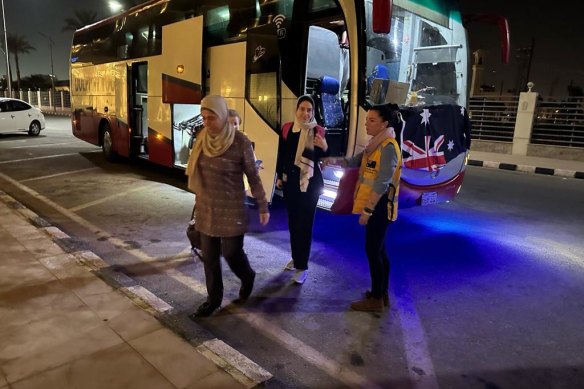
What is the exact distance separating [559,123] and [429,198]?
39.9 ft

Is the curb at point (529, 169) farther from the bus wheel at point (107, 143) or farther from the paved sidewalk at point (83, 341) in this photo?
the paved sidewalk at point (83, 341)

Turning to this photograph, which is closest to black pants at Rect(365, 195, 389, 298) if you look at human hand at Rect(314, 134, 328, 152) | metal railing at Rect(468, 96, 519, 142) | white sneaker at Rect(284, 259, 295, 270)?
human hand at Rect(314, 134, 328, 152)

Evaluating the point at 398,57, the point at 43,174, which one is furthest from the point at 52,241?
the point at 43,174

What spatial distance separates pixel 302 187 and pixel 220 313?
4.38 ft

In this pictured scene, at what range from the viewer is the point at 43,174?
9.77 m

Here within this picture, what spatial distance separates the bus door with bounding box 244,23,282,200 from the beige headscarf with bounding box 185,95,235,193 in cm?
246

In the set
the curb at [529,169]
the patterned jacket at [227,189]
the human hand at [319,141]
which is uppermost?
the human hand at [319,141]

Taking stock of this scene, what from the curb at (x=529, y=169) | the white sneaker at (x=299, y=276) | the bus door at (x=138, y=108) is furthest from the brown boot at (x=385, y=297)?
the curb at (x=529, y=169)

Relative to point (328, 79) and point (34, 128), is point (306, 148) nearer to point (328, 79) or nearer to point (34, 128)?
point (328, 79)

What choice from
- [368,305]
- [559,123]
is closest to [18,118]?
[368,305]

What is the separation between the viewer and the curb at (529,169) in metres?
12.4

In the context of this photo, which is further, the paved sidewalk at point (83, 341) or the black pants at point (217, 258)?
the black pants at point (217, 258)

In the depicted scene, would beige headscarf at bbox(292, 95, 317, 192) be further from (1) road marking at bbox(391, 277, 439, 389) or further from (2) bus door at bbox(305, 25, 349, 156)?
(2) bus door at bbox(305, 25, 349, 156)

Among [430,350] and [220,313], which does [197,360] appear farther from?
[430,350]
